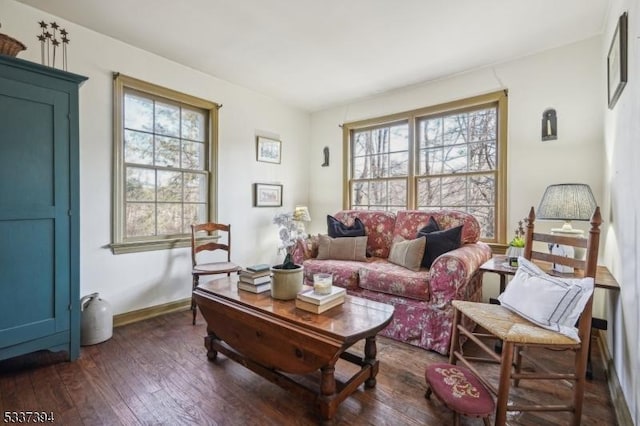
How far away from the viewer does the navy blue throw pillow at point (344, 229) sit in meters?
3.39

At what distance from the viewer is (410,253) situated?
2.78 metres

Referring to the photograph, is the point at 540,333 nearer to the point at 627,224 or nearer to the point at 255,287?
the point at 627,224

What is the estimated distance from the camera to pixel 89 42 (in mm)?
2562

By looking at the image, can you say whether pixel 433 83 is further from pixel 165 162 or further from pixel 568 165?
pixel 165 162

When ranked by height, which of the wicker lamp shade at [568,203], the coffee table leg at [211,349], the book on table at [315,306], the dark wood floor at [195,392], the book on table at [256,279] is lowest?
the dark wood floor at [195,392]

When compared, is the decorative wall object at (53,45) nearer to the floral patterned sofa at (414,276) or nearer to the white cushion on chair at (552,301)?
the floral patterned sofa at (414,276)

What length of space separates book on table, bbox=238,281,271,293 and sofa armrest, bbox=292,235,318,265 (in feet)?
3.58

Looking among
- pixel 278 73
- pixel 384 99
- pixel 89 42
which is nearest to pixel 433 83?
pixel 384 99

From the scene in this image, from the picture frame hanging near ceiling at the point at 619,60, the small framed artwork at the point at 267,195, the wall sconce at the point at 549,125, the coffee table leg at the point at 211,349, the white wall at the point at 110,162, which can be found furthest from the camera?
the small framed artwork at the point at 267,195

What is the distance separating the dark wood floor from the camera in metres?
1.59

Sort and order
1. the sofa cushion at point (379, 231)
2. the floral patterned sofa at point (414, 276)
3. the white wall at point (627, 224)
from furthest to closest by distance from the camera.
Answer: the sofa cushion at point (379, 231)
the floral patterned sofa at point (414, 276)
the white wall at point (627, 224)

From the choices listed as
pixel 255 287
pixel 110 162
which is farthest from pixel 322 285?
pixel 110 162

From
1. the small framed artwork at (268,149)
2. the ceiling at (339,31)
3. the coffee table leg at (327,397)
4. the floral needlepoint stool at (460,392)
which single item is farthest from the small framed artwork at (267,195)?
the floral needlepoint stool at (460,392)

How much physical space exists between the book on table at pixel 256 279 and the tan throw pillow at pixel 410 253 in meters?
1.30
